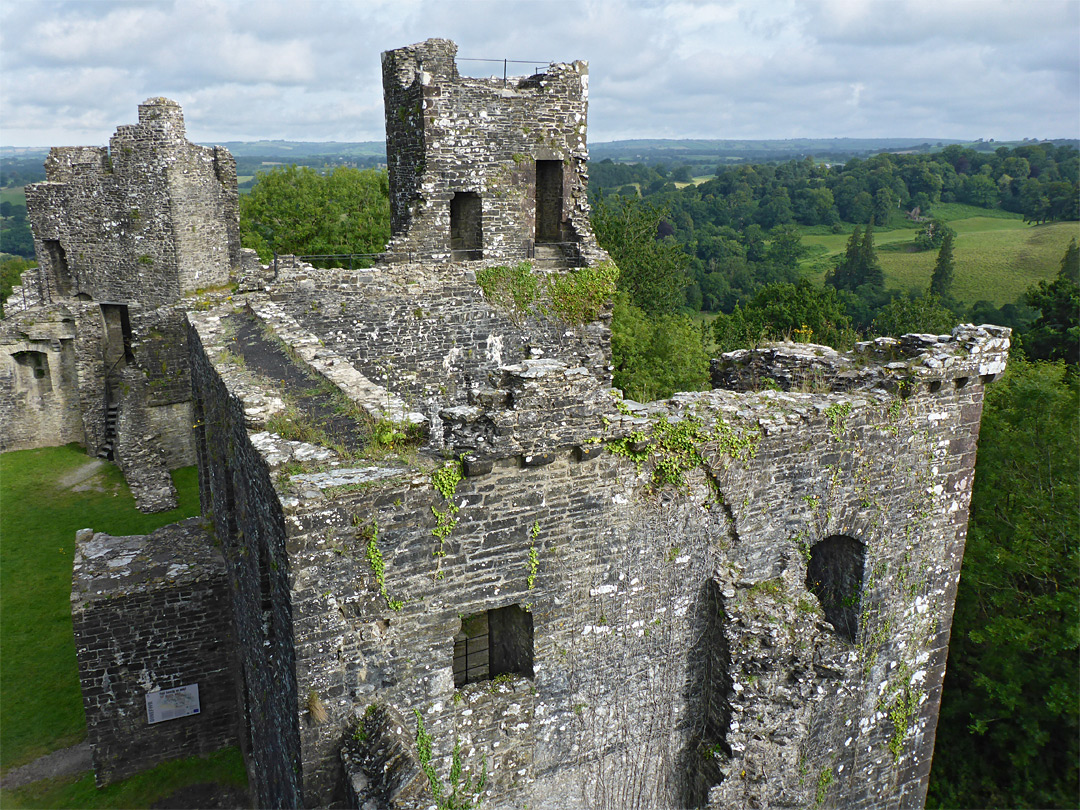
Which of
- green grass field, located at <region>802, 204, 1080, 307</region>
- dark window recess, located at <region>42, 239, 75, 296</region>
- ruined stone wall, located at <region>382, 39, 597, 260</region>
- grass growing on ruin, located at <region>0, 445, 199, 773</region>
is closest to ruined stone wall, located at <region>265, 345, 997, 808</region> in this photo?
ruined stone wall, located at <region>382, 39, 597, 260</region>

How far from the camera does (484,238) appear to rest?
13.9m

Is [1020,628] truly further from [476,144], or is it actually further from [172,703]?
[172,703]

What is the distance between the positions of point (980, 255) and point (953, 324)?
35314mm

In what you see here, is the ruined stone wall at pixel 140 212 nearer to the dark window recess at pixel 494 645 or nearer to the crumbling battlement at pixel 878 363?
the crumbling battlement at pixel 878 363

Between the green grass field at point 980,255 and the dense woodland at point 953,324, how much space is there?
2037 mm

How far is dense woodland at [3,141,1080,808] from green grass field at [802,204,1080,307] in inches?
80.2

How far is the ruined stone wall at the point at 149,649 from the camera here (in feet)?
35.0

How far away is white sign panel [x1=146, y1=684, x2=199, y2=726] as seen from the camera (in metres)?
11.1

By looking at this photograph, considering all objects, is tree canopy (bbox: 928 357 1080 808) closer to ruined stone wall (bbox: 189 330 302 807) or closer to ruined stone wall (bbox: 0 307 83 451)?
ruined stone wall (bbox: 189 330 302 807)

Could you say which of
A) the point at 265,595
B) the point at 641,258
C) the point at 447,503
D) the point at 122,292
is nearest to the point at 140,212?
the point at 122,292

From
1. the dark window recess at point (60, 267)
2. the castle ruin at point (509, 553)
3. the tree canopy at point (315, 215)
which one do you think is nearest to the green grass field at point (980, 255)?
the tree canopy at point (315, 215)

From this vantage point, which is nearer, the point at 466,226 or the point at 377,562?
the point at 377,562

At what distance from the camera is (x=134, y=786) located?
11.0 metres

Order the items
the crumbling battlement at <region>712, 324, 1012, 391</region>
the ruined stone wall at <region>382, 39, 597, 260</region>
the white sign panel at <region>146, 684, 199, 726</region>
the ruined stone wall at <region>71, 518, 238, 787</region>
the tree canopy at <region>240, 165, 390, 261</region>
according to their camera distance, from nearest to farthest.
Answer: the crumbling battlement at <region>712, 324, 1012, 391</region>, the ruined stone wall at <region>71, 518, 238, 787</region>, the white sign panel at <region>146, 684, 199, 726</region>, the ruined stone wall at <region>382, 39, 597, 260</region>, the tree canopy at <region>240, 165, 390, 261</region>
